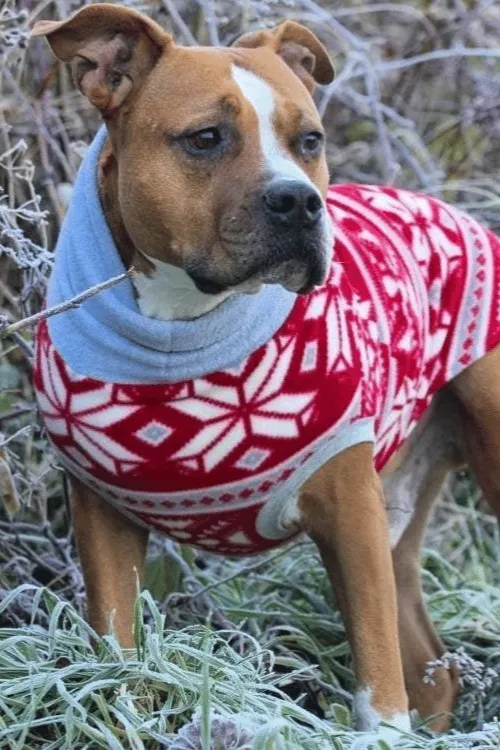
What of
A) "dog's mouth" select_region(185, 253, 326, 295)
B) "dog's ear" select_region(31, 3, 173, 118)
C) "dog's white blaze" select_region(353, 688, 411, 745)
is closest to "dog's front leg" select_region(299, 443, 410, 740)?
"dog's white blaze" select_region(353, 688, 411, 745)

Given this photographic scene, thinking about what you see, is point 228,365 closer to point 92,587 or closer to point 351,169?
point 92,587

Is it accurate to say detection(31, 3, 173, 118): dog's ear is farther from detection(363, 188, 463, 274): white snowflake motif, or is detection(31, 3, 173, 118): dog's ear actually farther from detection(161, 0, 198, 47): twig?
detection(161, 0, 198, 47): twig

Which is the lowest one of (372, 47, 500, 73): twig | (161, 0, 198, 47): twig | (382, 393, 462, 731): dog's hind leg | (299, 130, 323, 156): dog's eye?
(382, 393, 462, 731): dog's hind leg

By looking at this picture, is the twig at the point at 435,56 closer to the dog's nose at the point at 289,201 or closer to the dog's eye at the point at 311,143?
the dog's eye at the point at 311,143

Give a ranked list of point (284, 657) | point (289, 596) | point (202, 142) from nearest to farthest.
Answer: point (202, 142)
point (284, 657)
point (289, 596)

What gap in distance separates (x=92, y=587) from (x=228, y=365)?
64 centimetres

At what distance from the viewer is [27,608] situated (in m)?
3.78

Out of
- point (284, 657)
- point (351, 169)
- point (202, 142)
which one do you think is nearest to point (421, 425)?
point (284, 657)

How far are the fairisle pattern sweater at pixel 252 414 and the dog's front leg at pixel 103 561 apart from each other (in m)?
0.09

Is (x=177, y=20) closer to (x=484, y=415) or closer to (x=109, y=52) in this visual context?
(x=109, y=52)

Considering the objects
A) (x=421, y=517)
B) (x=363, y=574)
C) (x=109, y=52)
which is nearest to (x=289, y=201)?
(x=109, y=52)

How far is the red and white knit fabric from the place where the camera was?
3068 millimetres

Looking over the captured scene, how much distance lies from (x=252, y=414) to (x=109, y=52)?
0.81m

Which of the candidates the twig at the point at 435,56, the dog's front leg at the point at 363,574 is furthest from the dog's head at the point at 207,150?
the twig at the point at 435,56
